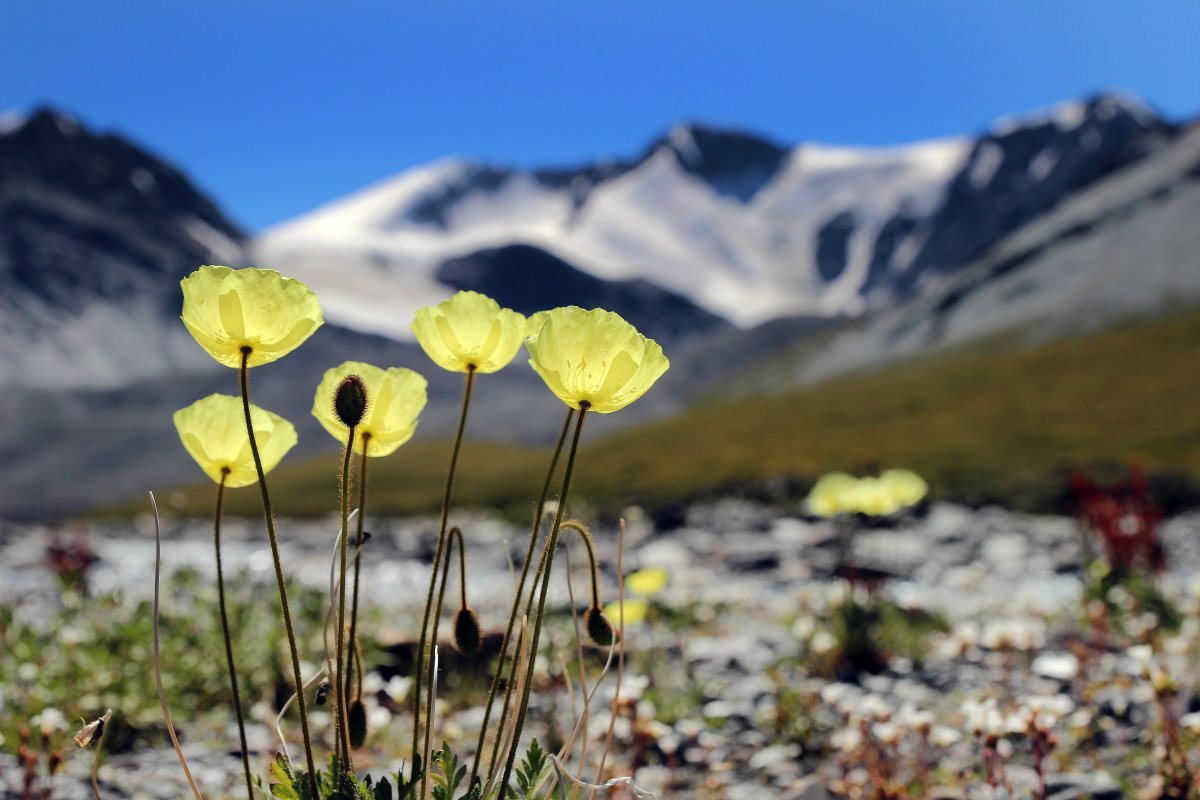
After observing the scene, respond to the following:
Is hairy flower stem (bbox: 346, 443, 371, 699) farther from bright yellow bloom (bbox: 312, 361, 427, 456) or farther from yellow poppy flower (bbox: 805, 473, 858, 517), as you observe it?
yellow poppy flower (bbox: 805, 473, 858, 517)

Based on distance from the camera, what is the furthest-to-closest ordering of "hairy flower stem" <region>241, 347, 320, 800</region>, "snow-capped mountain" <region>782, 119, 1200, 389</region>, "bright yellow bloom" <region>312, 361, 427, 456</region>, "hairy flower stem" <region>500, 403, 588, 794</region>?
"snow-capped mountain" <region>782, 119, 1200, 389</region> < "bright yellow bloom" <region>312, 361, 427, 456</region> < "hairy flower stem" <region>500, 403, 588, 794</region> < "hairy flower stem" <region>241, 347, 320, 800</region>

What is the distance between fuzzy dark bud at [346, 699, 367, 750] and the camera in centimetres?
292

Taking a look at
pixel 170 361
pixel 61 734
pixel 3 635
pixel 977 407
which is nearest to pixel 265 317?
pixel 61 734

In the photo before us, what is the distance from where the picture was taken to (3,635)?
7480 mm

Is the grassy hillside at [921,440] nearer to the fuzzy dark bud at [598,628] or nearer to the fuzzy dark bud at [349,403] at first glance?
the fuzzy dark bud at [598,628]

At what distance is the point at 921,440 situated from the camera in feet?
176

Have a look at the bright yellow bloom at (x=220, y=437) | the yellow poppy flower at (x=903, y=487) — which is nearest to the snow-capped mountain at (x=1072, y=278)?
the yellow poppy flower at (x=903, y=487)

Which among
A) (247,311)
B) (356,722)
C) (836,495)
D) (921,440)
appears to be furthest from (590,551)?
(921,440)

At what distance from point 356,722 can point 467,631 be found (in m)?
0.59

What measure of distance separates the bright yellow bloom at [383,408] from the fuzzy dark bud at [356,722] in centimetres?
85

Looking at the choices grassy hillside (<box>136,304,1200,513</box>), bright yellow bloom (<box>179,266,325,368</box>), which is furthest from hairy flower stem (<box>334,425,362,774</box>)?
grassy hillside (<box>136,304,1200,513</box>)

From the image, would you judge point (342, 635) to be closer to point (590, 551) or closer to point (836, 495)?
point (590, 551)

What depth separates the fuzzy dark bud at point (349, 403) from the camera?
8.03ft

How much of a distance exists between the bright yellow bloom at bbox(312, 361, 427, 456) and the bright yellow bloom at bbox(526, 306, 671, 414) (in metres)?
0.61
